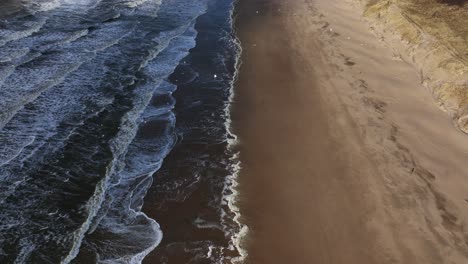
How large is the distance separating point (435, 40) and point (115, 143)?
34.5ft

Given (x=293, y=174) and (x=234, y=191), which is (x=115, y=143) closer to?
(x=234, y=191)

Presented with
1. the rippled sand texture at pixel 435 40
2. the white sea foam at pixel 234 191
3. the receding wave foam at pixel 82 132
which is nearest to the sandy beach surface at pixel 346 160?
the white sea foam at pixel 234 191

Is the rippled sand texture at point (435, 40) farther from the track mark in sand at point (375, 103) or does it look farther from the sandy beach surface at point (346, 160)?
the track mark in sand at point (375, 103)

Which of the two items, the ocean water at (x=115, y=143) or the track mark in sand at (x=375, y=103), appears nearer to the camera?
the ocean water at (x=115, y=143)

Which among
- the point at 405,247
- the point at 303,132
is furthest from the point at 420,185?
the point at 303,132

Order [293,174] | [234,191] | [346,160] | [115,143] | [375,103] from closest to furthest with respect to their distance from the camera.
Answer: [234,191]
[293,174]
[346,160]
[115,143]
[375,103]

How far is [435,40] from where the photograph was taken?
49.3 feet

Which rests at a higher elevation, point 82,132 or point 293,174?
point 293,174

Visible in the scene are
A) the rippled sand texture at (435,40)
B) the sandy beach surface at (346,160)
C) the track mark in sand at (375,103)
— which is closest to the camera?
the sandy beach surface at (346,160)

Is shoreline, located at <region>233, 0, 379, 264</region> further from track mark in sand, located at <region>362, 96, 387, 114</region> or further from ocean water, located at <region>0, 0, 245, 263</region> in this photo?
track mark in sand, located at <region>362, 96, 387, 114</region>

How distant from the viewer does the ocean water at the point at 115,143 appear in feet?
27.5

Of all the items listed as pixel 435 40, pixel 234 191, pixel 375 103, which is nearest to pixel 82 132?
pixel 234 191

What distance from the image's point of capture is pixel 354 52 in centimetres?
1662

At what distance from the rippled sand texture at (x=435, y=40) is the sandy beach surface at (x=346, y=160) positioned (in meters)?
0.39
